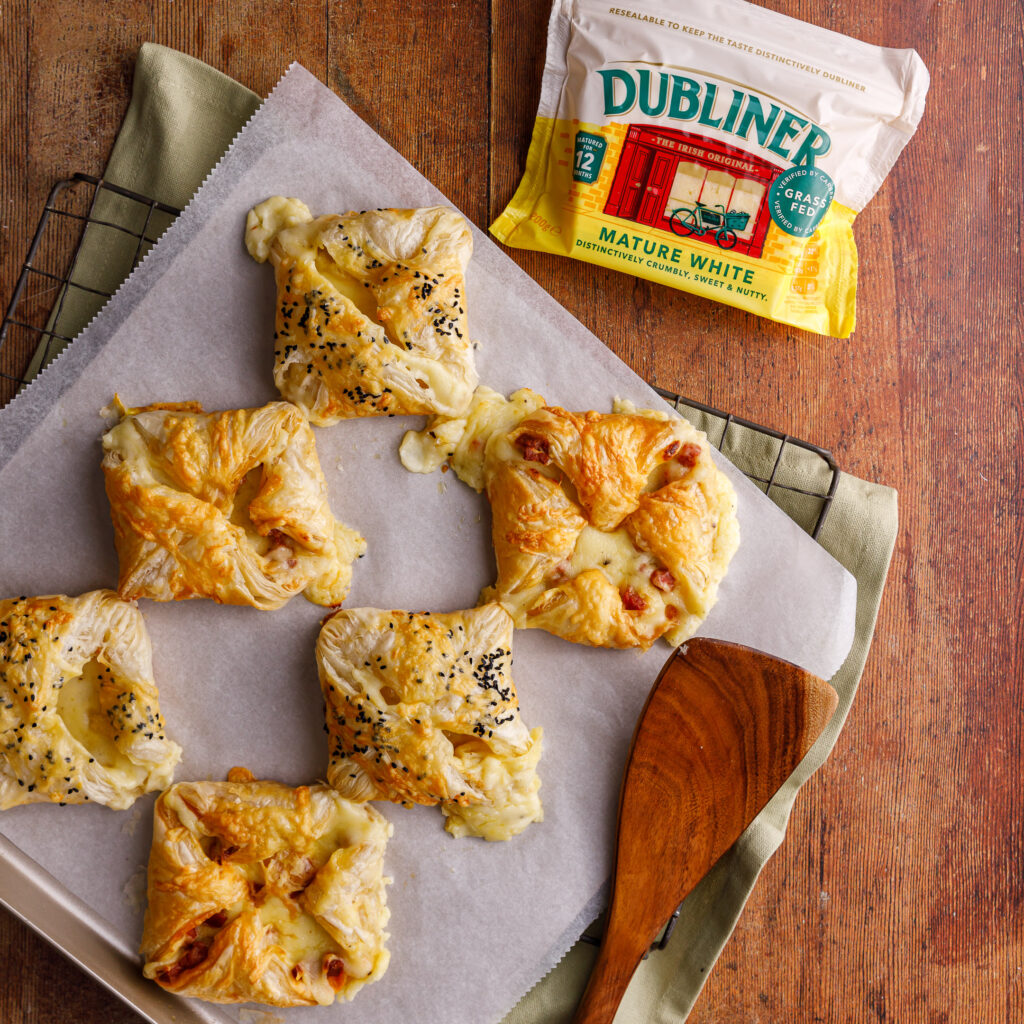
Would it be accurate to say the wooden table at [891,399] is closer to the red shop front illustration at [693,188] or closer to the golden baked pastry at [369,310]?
the red shop front illustration at [693,188]

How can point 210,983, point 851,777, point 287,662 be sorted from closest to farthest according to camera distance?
1. point 210,983
2. point 287,662
3. point 851,777

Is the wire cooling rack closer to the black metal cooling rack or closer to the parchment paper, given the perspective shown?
the black metal cooling rack

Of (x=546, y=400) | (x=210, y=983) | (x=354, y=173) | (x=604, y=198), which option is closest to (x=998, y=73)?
(x=604, y=198)

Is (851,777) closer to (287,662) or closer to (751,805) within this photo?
(751,805)

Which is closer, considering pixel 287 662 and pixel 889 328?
pixel 287 662

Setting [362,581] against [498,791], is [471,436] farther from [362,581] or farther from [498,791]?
[498,791]

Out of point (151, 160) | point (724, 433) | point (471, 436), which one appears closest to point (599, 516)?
point (471, 436)

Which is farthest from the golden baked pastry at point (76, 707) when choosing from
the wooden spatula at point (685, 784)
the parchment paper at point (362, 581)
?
the wooden spatula at point (685, 784)
